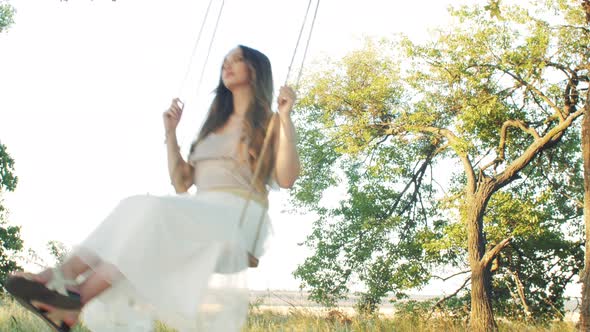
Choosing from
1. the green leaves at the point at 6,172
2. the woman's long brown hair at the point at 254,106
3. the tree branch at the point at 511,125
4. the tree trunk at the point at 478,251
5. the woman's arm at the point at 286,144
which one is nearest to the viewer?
the woman's arm at the point at 286,144

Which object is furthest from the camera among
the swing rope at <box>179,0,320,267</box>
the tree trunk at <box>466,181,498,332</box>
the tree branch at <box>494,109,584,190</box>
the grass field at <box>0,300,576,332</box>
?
the tree trunk at <box>466,181,498,332</box>

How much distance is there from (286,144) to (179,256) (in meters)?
0.55

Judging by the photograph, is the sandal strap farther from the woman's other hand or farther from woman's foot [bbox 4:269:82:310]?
the woman's other hand

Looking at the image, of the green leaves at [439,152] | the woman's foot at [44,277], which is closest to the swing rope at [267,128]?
the woman's foot at [44,277]

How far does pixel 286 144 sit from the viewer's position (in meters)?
2.22

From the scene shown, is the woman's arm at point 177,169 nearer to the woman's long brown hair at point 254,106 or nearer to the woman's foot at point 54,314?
the woman's long brown hair at point 254,106

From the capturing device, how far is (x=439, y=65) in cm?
860

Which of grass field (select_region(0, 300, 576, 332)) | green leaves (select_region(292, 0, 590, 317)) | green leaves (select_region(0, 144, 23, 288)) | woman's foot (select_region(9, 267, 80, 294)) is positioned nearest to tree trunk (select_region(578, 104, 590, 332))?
grass field (select_region(0, 300, 576, 332))

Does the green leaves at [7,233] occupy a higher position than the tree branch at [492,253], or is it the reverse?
the tree branch at [492,253]

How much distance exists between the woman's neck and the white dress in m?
0.52

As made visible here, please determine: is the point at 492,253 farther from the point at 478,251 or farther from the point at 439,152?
the point at 439,152

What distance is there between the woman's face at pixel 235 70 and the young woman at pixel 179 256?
12.2 inches

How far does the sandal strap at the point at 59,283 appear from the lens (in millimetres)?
1751

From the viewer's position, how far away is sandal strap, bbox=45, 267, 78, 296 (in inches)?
68.9
